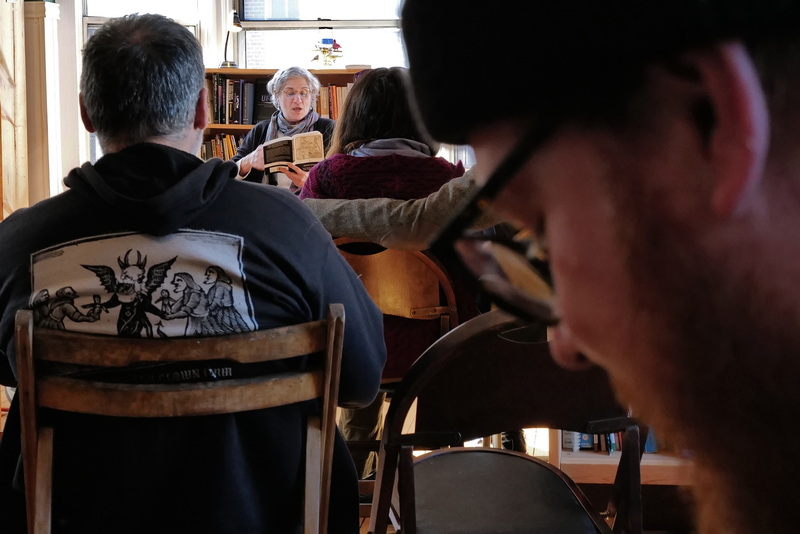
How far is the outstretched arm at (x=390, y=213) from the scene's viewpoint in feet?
5.36

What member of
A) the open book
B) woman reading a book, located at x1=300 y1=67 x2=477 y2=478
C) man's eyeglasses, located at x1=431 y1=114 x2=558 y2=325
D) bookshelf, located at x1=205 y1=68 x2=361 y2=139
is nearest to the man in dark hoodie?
woman reading a book, located at x1=300 y1=67 x2=477 y2=478

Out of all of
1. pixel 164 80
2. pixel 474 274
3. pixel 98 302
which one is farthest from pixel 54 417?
pixel 474 274

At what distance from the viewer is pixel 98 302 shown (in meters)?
1.12

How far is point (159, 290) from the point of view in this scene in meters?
1.11

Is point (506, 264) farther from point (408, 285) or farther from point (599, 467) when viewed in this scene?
point (599, 467)

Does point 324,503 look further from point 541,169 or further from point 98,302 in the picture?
point 541,169

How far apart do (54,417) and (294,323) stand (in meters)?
0.38

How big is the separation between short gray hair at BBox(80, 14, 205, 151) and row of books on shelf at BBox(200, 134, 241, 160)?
3490 millimetres

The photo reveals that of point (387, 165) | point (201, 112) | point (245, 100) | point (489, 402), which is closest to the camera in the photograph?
point (489, 402)

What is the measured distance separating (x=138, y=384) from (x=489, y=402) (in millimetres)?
522

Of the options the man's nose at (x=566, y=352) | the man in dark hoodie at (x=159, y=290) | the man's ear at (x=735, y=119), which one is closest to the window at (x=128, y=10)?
the man in dark hoodie at (x=159, y=290)

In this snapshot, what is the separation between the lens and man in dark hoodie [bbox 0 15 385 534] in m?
1.12

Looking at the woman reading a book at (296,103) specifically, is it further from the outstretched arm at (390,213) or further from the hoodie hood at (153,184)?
→ the hoodie hood at (153,184)

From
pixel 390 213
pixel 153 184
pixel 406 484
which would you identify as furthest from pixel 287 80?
pixel 406 484
